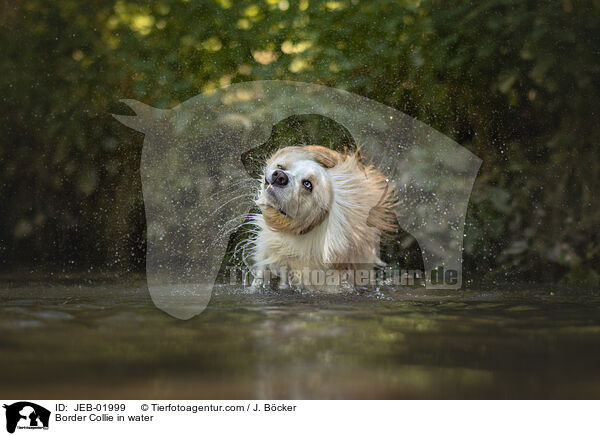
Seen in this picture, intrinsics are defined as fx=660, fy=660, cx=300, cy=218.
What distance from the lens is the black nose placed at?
13.9 feet

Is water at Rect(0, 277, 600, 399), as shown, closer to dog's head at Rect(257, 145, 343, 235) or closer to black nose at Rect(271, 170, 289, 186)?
dog's head at Rect(257, 145, 343, 235)

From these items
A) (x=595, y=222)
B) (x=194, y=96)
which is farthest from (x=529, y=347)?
(x=194, y=96)

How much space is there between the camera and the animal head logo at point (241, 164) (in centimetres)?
583

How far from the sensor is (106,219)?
6.43m

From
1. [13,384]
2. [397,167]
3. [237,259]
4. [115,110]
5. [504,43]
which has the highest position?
[504,43]

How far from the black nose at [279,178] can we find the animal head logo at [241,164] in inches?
58.7

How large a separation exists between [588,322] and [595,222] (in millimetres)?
2678

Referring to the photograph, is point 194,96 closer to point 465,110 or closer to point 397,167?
point 397,167

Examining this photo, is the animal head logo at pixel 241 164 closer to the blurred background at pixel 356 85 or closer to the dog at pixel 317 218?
the blurred background at pixel 356 85

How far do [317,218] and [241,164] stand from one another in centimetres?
162

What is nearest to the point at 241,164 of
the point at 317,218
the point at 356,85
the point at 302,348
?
the point at 356,85
